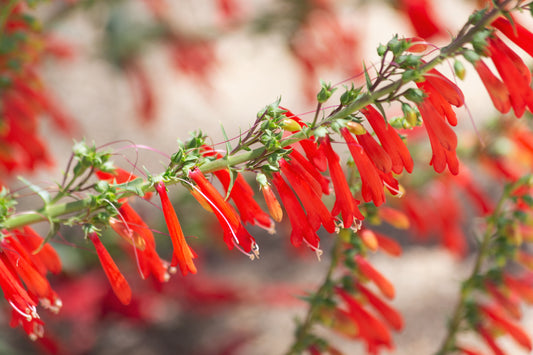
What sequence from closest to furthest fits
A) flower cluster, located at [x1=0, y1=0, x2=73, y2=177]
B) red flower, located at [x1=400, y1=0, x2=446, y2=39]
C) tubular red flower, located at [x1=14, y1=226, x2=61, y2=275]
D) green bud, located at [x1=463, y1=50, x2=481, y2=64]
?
green bud, located at [x1=463, y1=50, x2=481, y2=64] → tubular red flower, located at [x1=14, y1=226, x2=61, y2=275] → flower cluster, located at [x1=0, y1=0, x2=73, y2=177] → red flower, located at [x1=400, y1=0, x2=446, y2=39]

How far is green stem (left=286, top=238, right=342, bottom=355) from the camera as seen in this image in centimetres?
134

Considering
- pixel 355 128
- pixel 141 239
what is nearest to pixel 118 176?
pixel 141 239

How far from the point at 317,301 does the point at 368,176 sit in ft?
1.39

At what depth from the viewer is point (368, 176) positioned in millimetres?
1015

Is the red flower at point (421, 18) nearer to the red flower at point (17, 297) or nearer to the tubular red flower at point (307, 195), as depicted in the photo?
the tubular red flower at point (307, 195)

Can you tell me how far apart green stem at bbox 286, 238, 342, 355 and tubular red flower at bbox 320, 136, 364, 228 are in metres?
0.34

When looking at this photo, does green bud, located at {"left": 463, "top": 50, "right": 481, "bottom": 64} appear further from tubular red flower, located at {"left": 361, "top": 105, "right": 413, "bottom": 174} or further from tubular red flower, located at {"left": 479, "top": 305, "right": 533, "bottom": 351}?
tubular red flower, located at {"left": 479, "top": 305, "right": 533, "bottom": 351}

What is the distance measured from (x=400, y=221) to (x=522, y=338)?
46 centimetres

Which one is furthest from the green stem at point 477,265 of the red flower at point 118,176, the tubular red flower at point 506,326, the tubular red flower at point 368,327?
the red flower at point 118,176

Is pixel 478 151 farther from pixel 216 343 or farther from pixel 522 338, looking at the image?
pixel 216 343

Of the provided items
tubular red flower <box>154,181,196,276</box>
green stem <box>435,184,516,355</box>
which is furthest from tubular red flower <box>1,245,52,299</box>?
green stem <box>435,184,516,355</box>

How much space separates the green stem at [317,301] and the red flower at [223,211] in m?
0.34

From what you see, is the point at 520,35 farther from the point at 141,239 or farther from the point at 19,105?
the point at 19,105

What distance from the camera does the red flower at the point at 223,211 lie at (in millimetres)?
993
